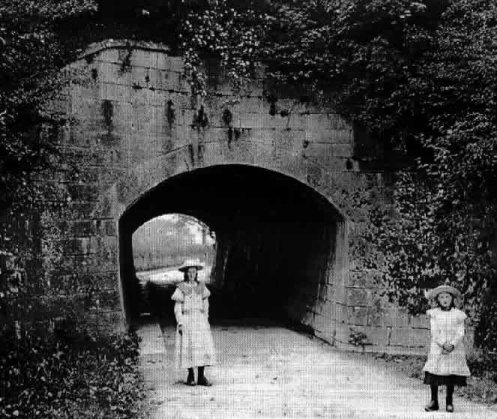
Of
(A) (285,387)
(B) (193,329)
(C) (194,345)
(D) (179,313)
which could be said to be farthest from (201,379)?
(A) (285,387)

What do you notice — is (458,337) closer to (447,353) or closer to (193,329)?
(447,353)

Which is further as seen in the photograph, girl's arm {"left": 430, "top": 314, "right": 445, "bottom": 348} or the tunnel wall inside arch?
the tunnel wall inside arch

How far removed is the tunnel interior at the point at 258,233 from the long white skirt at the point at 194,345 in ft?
7.99

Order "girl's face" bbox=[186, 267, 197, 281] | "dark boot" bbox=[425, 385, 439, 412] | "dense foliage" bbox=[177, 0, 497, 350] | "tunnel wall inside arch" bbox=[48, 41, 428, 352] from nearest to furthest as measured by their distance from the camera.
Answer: "dark boot" bbox=[425, 385, 439, 412]
"girl's face" bbox=[186, 267, 197, 281]
"tunnel wall inside arch" bbox=[48, 41, 428, 352]
"dense foliage" bbox=[177, 0, 497, 350]

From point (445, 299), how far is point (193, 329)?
2756 millimetres

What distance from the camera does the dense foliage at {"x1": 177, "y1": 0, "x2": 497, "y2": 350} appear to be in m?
8.54

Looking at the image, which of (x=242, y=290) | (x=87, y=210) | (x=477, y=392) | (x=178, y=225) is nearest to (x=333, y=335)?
(x=477, y=392)

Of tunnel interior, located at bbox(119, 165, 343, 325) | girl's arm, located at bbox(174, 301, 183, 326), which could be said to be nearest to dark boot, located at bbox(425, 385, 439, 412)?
girl's arm, located at bbox(174, 301, 183, 326)

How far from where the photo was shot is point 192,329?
6.92 m

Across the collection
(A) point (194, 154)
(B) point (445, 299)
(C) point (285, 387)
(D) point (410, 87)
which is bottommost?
(C) point (285, 387)

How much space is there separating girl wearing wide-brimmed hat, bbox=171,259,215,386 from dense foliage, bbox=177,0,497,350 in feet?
10.7

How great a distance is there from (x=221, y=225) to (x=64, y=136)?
32.4 feet

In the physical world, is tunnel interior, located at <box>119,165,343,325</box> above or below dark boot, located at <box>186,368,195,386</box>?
above

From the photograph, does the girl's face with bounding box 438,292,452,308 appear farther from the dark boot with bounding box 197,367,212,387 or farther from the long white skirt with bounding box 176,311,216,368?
the dark boot with bounding box 197,367,212,387
